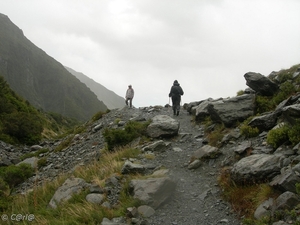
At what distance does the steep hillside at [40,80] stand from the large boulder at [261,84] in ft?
425

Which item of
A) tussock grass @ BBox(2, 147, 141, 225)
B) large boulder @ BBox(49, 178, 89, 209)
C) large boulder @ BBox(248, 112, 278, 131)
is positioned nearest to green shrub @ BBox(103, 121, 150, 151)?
tussock grass @ BBox(2, 147, 141, 225)

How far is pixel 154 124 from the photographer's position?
15500 millimetres

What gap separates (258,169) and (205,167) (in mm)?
2803

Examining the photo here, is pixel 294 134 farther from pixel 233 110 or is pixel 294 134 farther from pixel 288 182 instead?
pixel 233 110

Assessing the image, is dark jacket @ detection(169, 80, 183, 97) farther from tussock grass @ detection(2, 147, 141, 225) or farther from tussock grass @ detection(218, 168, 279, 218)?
tussock grass @ detection(218, 168, 279, 218)

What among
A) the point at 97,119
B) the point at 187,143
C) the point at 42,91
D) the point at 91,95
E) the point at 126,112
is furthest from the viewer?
the point at 91,95

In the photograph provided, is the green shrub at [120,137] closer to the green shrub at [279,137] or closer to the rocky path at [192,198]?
the rocky path at [192,198]

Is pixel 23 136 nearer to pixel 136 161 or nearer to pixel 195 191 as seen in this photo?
pixel 136 161

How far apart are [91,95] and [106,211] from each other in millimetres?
168090

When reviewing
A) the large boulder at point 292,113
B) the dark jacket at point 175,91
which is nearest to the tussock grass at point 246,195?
the large boulder at point 292,113

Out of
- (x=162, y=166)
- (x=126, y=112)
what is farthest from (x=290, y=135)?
(x=126, y=112)

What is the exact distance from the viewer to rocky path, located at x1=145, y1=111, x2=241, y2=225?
735cm
